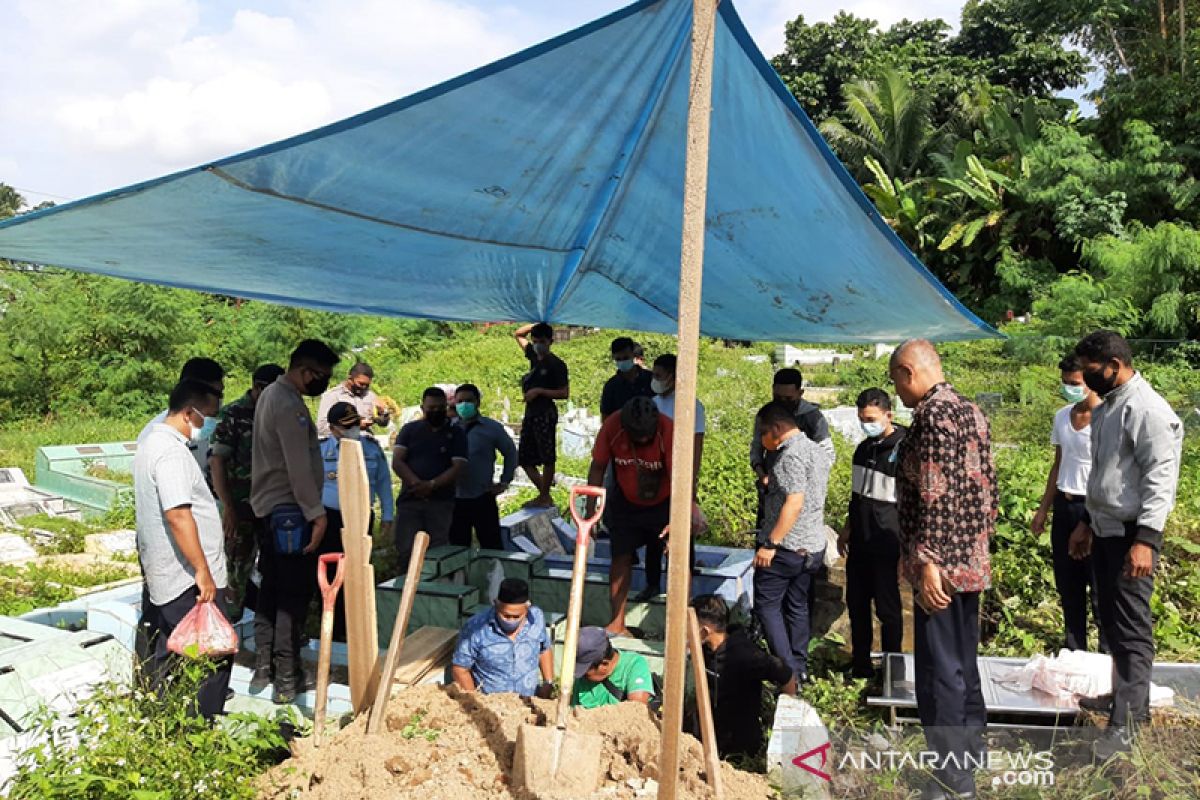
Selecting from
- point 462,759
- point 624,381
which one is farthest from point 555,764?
point 624,381

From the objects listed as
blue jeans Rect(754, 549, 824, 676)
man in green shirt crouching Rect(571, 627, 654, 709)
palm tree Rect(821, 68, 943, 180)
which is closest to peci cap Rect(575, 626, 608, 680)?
man in green shirt crouching Rect(571, 627, 654, 709)

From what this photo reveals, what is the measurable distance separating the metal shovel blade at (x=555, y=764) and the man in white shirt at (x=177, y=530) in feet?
5.07

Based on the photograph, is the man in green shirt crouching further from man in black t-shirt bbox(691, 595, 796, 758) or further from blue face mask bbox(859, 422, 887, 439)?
blue face mask bbox(859, 422, 887, 439)

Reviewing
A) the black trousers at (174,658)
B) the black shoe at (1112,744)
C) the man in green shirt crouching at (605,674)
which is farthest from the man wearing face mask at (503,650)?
the black shoe at (1112,744)

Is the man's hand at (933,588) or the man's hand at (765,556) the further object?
the man's hand at (765,556)

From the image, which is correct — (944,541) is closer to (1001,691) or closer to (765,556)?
(765,556)

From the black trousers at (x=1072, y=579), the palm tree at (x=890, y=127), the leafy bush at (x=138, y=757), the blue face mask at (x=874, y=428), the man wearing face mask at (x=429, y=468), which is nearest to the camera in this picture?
the leafy bush at (x=138, y=757)

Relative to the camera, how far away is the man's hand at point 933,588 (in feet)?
9.75

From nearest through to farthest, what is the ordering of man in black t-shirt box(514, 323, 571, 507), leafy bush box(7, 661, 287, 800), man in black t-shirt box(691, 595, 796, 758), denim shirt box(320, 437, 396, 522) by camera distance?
leafy bush box(7, 661, 287, 800) < man in black t-shirt box(691, 595, 796, 758) < denim shirt box(320, 437, 396, 522) < man in black t-shirt box(514, 323, 571, 507)

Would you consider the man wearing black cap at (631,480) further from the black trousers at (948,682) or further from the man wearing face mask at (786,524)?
the black trousers at (948,682)

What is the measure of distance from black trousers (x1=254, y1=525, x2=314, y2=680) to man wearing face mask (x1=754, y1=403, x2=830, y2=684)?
2.32m

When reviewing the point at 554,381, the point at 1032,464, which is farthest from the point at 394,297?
the point at 1032,464

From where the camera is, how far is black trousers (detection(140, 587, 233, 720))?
351 centimetres

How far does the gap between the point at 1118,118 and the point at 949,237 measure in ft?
14.5
